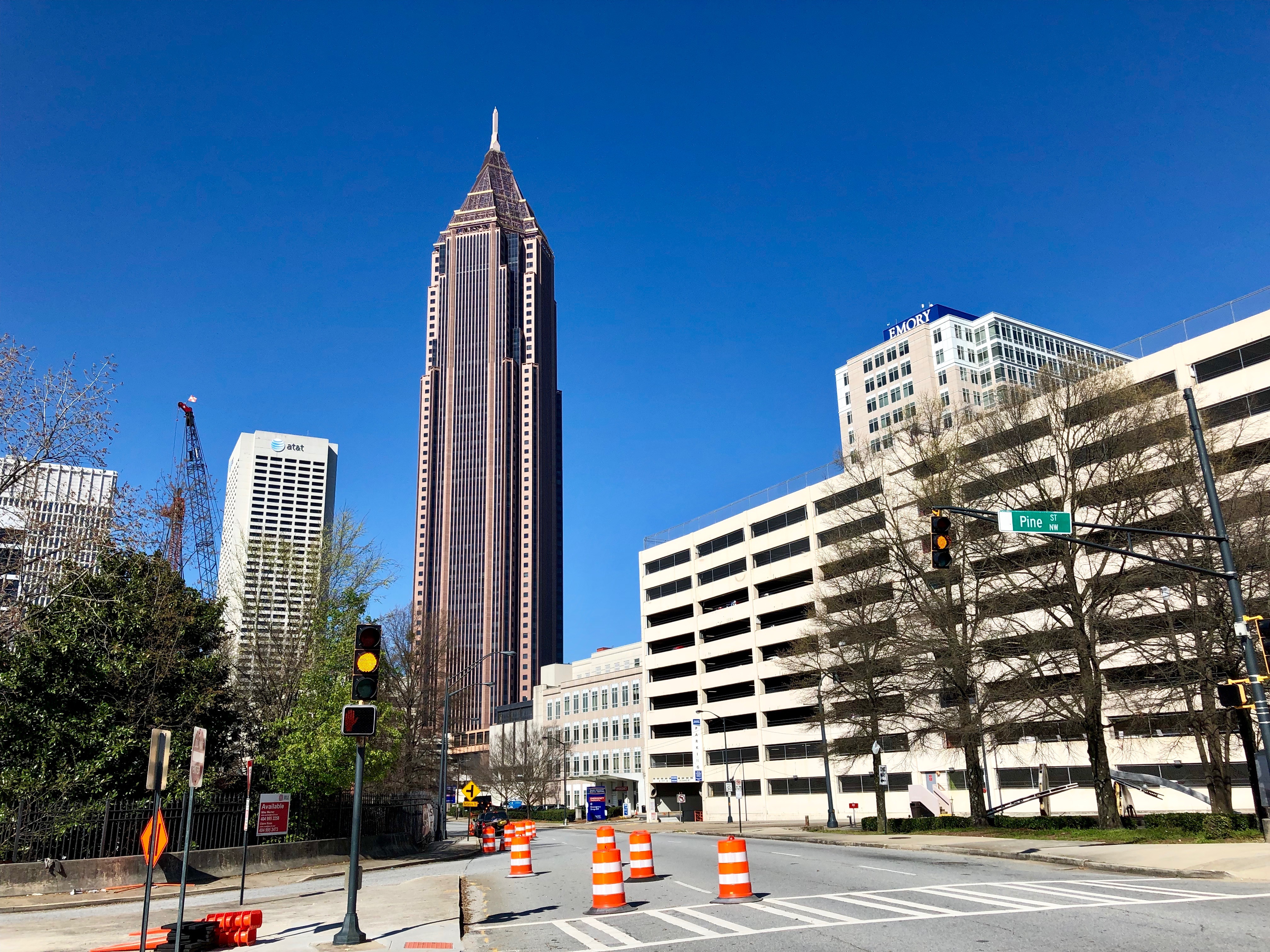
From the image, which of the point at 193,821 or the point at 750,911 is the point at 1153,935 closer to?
the point at 750,911

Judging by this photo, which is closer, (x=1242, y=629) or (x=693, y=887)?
(x=693, y=887)

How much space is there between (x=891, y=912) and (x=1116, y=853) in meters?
12.8

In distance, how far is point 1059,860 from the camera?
889 inches

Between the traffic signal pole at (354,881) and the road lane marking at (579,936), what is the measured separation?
2795 mm

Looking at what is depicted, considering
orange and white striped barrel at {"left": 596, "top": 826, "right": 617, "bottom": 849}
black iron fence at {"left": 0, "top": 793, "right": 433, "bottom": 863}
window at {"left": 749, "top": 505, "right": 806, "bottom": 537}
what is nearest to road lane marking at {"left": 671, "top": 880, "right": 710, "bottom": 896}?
orange and white striped barrel at {"left": 596, "top": 826, "right": 617, "bottom": 849}

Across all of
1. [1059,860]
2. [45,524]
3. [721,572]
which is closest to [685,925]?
[1059,860]

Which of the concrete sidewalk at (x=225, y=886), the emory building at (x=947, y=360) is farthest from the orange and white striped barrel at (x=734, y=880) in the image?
the emory building at (x=947, y=360)

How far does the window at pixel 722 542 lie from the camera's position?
8475 cm

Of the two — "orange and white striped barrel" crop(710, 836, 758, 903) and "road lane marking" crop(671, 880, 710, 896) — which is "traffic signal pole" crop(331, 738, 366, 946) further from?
"road lane marking" crop(671, 880, 710, 896)

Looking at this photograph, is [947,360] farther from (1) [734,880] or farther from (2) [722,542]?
(1) [734,880]

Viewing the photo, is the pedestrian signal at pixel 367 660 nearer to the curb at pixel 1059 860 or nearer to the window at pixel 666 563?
the curb at pixel 1059 860

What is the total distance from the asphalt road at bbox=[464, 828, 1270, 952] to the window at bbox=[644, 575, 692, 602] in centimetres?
6972

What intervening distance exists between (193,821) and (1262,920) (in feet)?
81.3

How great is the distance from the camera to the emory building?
11619 cm
